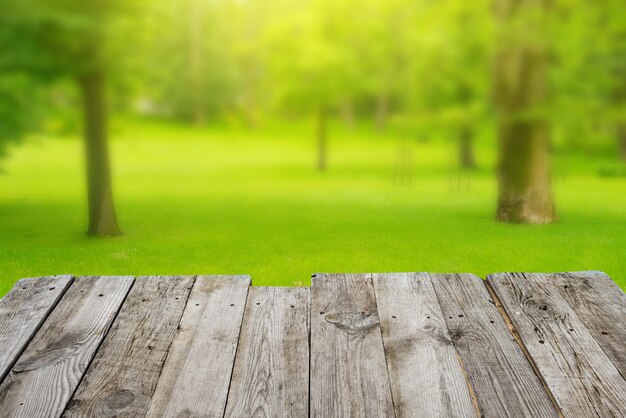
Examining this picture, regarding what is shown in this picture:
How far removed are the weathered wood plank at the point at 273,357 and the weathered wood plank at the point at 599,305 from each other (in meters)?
0.44

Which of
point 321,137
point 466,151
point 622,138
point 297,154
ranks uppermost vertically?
point 622,138

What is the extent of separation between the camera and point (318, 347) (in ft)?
3.88

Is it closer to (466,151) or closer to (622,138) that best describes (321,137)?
(466,151)

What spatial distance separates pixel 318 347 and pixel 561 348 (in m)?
0.35

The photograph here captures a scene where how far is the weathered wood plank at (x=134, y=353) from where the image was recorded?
1013 millimetres

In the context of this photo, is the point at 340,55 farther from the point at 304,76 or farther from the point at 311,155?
the point at 311,155

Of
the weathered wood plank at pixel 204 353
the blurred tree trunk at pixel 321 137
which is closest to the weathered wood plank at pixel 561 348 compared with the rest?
the weathered wood plank at pixel 204 353

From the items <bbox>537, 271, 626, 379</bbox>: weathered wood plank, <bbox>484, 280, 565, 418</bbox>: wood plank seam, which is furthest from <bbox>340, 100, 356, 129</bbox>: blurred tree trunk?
<bbox>484, 280, 565, 418</bbox>: wood plank seam

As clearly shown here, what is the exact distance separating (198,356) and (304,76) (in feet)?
36.2

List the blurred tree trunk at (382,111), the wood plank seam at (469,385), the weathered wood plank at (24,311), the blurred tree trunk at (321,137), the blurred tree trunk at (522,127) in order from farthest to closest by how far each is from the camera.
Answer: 1. the blurred tree trunk at (382,111)
2. the blurred tree trunk at (321,137)
3. the blurred tree trunk at (522,127)
4. the weathered wood plank at (24,311)
5. the wood plank seam at (469,385)

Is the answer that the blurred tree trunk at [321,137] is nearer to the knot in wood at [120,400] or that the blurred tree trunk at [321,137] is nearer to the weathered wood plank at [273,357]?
the weathered wood plank at [273,357]

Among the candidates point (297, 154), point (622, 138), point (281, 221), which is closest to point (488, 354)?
point (281, 221)

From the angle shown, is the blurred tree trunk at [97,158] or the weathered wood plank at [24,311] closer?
the weathered wood plank at [24,311]

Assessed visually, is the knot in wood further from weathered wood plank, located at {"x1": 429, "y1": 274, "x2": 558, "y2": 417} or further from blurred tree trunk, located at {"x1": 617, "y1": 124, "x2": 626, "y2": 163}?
blurred tree trunk, located at {"x1": 617, "y1": 124, "x2": 626, "y2": 163}
